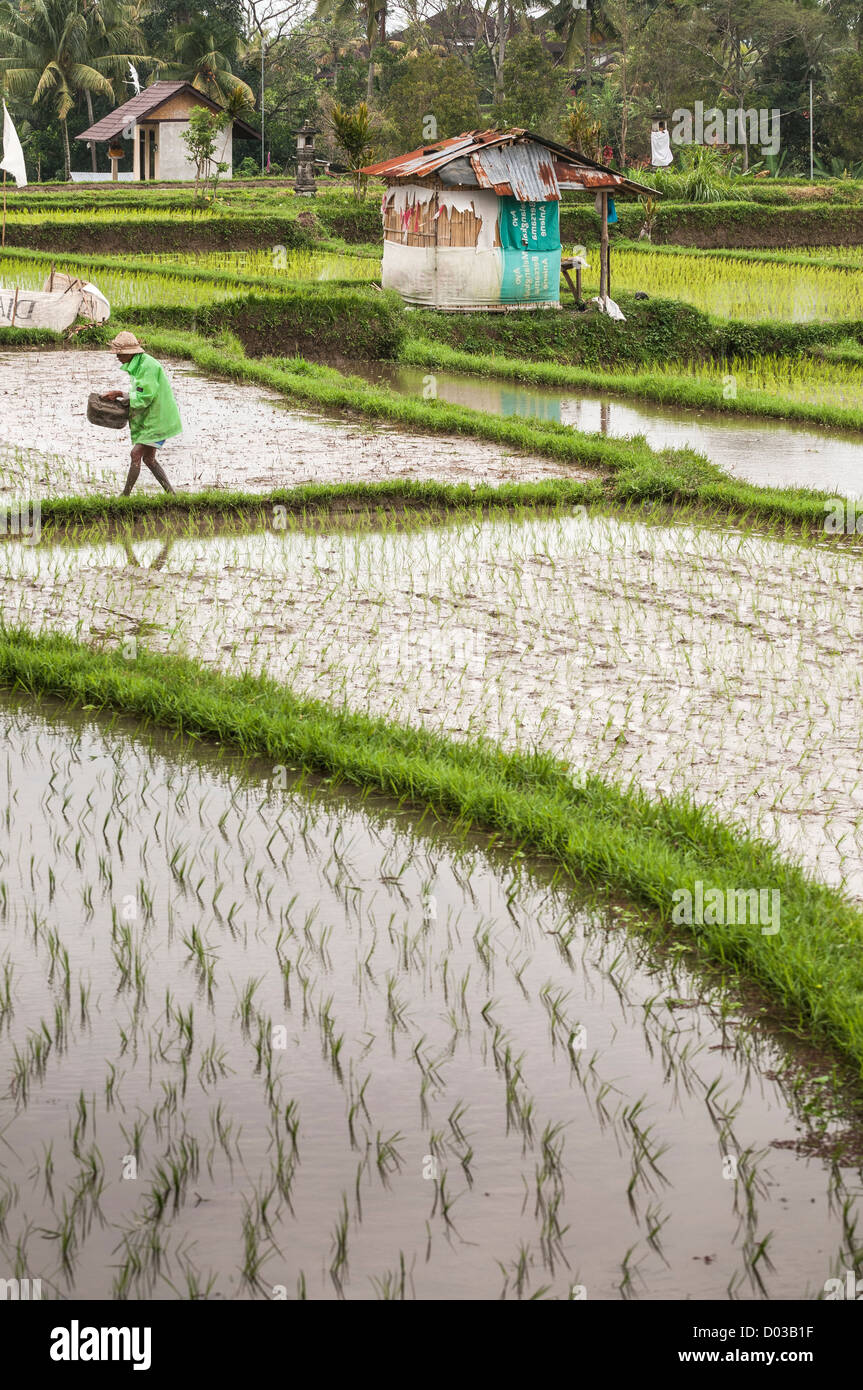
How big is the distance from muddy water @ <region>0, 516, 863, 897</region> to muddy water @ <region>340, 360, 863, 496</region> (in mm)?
2040

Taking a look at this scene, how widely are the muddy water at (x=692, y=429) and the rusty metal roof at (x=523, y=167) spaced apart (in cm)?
312

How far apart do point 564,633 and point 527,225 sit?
1150 centimetres

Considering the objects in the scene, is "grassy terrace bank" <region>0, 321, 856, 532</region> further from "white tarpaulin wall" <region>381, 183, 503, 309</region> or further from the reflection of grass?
"white tarpaulin wall" <region>381, 183, 503, 309</region>

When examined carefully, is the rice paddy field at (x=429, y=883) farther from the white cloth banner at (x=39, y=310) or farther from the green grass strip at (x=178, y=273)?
the green grass strip at (x=178, y=273)

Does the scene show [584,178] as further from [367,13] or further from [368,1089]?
[367,13]

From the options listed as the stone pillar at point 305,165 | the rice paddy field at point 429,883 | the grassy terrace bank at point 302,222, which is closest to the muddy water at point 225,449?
the rice paddy field at point 429,883

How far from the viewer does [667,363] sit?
51.1ft

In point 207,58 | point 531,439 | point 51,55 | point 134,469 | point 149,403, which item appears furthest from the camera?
point 207,58

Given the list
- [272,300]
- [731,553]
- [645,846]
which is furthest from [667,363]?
[645,846]

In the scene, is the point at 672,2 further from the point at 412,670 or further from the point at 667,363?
the point at 412,670

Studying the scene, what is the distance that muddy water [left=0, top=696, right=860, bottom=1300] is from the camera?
253 centimetres

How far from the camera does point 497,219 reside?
16.5 metres

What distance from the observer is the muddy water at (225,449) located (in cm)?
890

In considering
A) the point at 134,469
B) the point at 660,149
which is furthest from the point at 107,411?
the point at 660,149
